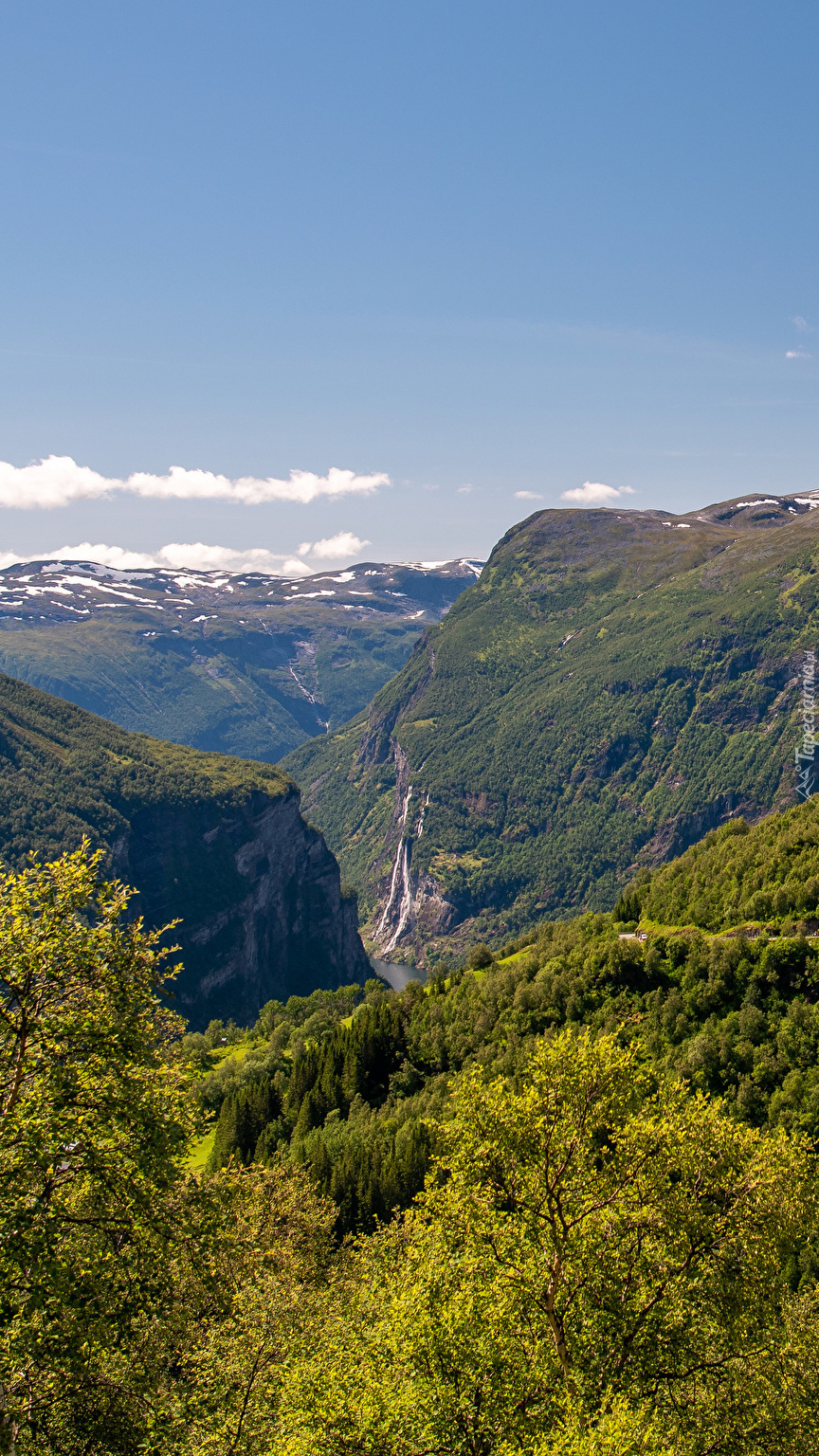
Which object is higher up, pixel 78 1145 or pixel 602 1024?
pixel 78 1145

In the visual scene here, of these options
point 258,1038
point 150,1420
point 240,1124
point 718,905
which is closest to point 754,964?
point 718,905

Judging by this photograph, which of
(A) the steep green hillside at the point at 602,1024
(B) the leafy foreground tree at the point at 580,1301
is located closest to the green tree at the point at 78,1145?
(B) the leafy foreground tree at the point at 580,1301

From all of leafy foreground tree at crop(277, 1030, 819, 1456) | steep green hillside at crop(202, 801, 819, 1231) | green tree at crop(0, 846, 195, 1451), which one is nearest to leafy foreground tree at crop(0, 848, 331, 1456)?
green tree at crop(0, 846, 195, 1451)

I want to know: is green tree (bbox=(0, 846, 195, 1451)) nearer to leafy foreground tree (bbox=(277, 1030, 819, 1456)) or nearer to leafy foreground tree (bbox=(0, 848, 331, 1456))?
leafy foreground tree (bbox=(0, 848, 331, 1456))

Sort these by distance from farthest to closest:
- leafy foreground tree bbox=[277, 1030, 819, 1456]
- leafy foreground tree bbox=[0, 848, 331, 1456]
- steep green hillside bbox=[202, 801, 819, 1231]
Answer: steep green hillside bbox=[202, 801, 819, 1231], leafy foreground tree bbox=[277, 1030, 819, 1456], leafy foreground tree bbox=[0, 848, 331, 1456]

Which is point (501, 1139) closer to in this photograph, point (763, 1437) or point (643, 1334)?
point (643, 1334)

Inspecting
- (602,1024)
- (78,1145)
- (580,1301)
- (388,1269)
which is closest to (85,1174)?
(78,1145)

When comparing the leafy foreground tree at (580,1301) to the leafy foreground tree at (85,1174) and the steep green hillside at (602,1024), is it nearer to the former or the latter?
the leafy foreground tree at (85,1174)

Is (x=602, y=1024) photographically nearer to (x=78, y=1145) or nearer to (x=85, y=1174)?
(x=85, y=1174)
